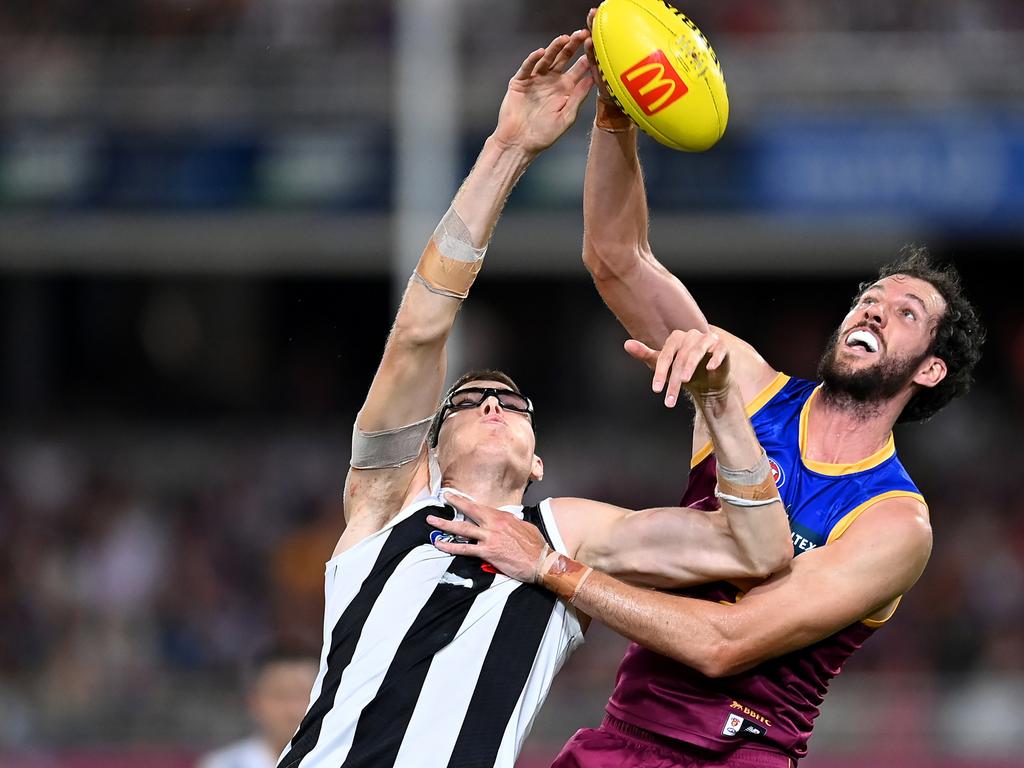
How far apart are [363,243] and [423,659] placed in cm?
1158

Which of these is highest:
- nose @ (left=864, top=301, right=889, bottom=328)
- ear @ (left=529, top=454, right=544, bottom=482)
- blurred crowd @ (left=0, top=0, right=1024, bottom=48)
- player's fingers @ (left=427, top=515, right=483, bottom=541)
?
blurred crowd @ (left=0, top=0, right=1024, bottom=48)

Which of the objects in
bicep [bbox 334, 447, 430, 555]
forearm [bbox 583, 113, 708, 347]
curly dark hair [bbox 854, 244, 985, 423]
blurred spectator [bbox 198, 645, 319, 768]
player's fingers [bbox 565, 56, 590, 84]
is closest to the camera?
bicep [bbox 334, 447, 430, 555]

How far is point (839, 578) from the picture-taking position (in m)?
4.51

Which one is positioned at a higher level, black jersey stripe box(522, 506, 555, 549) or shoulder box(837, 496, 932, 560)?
shoulder box(837, 496, 932, 560)

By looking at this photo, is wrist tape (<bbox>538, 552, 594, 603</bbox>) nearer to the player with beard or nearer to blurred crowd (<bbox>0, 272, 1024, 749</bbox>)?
the player with beard

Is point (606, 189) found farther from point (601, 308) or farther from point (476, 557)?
A: point (601, 308)

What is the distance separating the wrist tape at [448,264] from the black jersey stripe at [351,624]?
25.3 inches

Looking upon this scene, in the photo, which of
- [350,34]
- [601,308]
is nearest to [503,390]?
[350,34]

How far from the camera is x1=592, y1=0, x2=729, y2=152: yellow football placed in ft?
15.2

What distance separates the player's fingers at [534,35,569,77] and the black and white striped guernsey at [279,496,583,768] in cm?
132

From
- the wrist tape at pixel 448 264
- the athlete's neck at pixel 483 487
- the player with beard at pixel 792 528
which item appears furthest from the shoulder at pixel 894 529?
the wrist tape at pixel 448 264

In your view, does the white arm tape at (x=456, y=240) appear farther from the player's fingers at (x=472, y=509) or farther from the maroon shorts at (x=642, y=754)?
the maroon shorts at (x=642, y=754)

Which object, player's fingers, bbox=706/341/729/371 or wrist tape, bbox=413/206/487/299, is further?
wrist tape, bbox=413/206/487/299

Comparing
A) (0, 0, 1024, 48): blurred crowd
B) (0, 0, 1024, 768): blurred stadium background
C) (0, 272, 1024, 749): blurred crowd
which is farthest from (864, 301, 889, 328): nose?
(0, 0, 1024, 48): blurred crowd
